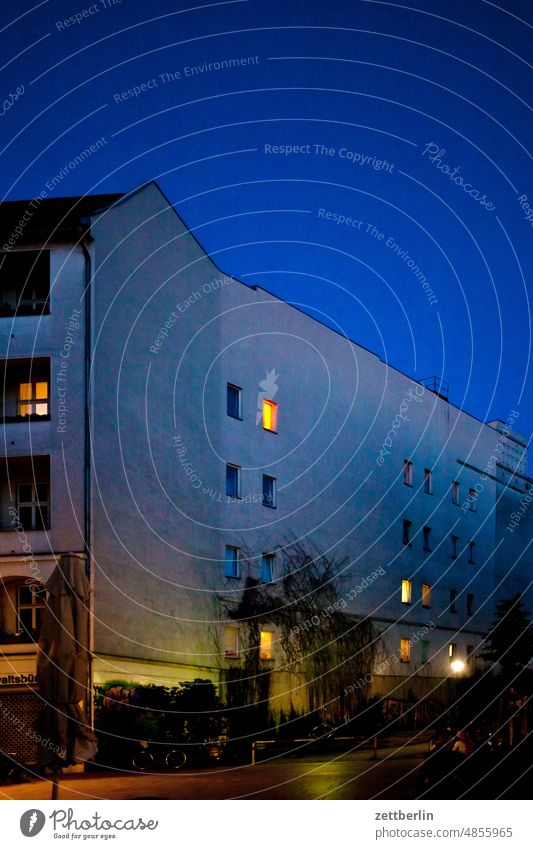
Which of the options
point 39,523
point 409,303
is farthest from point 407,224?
point 39,523

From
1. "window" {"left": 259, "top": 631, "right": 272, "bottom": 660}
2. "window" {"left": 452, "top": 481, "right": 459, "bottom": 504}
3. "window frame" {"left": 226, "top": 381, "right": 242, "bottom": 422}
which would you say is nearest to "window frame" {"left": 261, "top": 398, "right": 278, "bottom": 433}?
"window frame" {"left": 226, "top": 381, "right": 242, "bottom": 422}

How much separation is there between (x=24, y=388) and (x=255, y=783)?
7695 mm

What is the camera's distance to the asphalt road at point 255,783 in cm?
1207

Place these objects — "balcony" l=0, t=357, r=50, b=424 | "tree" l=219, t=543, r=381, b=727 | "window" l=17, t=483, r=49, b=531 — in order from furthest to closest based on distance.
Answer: "tree" l=219, t=543, r=381, b=727 → "balcony" l=0, t=357, r=50, b=424 → "window" l=17, t=483, r=49, b=531

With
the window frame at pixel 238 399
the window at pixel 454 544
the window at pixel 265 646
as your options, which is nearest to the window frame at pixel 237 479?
the window frame at pixel 238 399

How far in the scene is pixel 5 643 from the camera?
55.8 ft

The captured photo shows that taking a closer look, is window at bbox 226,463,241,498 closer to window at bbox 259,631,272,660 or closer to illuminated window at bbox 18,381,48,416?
window at bbox 259,631,272,660

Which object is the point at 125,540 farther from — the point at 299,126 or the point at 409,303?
the point at 299,126

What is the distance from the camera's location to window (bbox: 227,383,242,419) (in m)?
21.9

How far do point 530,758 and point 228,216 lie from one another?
7.22 m

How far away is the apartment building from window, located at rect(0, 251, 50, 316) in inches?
1.4

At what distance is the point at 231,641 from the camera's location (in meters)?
21.3
